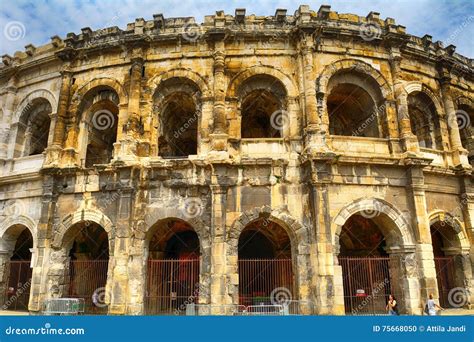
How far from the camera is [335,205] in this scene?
10.4 metres

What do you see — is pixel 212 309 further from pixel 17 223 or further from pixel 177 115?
pixel 177 115

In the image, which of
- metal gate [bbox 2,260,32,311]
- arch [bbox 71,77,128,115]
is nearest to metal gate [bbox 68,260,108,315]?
metal gate [bbox 2,260,32,311]

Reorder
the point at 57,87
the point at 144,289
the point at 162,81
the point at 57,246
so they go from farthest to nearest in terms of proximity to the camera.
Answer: the point at 57,87 < the point at 162,81 < the point at 57,246 < the point at 144,289

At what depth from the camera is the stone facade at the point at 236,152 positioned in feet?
33.8

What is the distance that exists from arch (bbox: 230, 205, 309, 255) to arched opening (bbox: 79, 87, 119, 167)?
5929mm

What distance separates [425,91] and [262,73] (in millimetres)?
5859

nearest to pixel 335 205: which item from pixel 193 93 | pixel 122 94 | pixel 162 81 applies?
pixel 193 93

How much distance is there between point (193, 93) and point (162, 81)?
1.06 meters

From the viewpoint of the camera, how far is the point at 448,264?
39.9ft

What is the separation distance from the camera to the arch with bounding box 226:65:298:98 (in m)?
11.5

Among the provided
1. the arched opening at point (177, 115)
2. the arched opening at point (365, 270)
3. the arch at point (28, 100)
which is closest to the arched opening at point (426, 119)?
the arched opening at point (365, 270)

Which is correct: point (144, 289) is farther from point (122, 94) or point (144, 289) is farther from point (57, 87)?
point (57, 87)

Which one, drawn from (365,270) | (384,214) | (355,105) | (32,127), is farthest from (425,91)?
(32,127)

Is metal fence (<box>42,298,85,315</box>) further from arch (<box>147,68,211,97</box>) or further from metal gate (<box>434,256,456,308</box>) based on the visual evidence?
metal gate (<box>434,256,456,308</box>)
